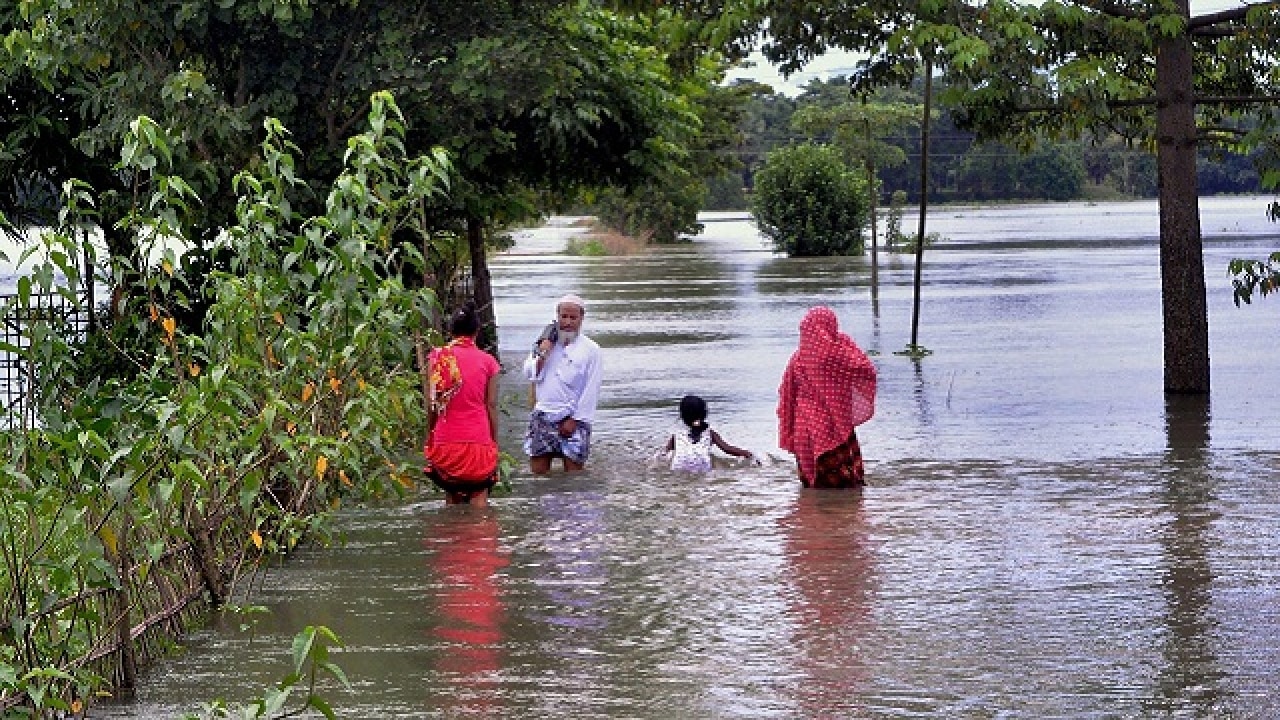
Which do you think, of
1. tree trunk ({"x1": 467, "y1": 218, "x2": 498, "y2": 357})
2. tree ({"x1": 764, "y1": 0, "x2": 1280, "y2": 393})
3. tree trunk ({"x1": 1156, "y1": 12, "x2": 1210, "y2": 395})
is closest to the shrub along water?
tree ({"x1": 764, "y1": 0, "x2": 1280, "y2": 393})

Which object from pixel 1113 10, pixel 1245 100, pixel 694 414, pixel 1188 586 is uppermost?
pixel 1113 10

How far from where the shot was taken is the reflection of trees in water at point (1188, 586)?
7727 millimetres

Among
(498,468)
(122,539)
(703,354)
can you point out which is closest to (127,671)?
(122,539)

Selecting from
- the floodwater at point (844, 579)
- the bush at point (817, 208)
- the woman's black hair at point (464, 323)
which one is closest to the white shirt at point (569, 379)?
the floodwater at point (844, 579)

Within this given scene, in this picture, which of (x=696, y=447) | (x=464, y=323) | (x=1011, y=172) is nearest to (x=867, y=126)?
(x=696, y=447)

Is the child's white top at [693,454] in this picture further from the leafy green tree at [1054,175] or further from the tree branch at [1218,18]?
the leafy green tree at [1054,175]

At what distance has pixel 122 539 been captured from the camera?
7734 mm

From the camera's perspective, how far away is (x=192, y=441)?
27.3 feet

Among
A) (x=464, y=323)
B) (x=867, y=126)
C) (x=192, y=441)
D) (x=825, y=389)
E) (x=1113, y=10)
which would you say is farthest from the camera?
(x=867, y=126)

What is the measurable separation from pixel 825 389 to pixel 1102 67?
5773 mm

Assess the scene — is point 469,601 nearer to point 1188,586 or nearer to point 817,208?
point 1188,586

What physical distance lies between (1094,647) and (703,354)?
17960 millimetres

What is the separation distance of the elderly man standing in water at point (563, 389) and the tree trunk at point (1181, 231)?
709cm

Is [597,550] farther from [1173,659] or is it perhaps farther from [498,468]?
[1173,659]
